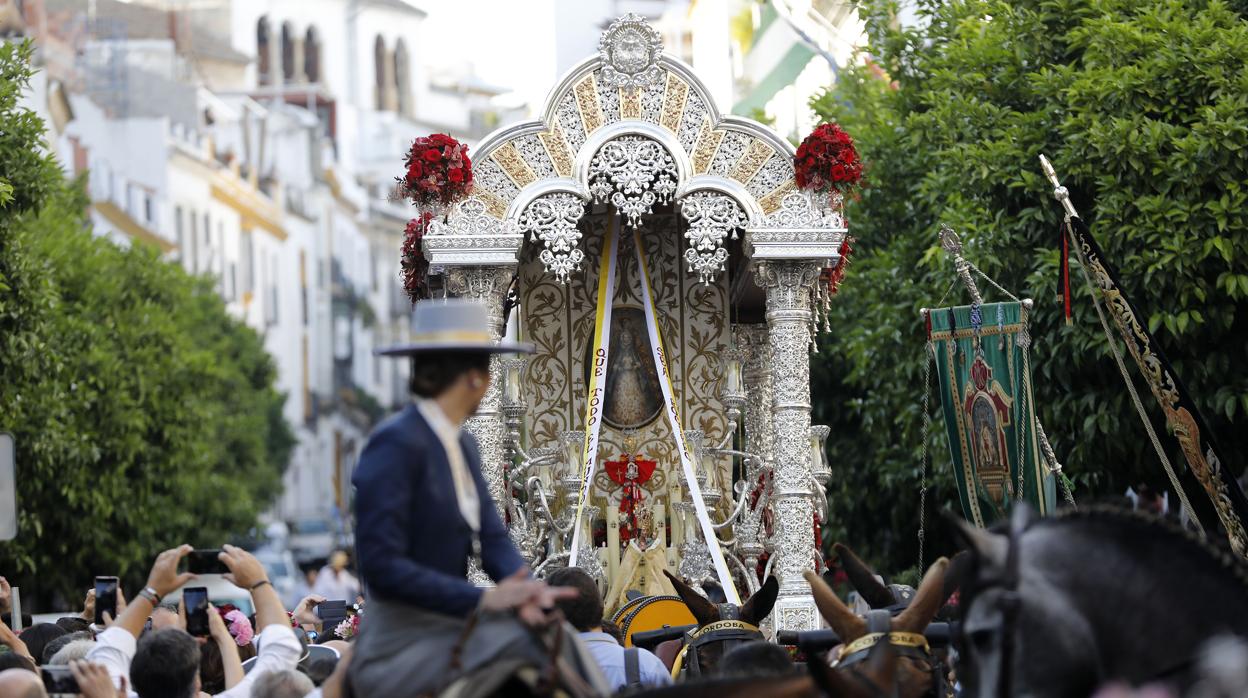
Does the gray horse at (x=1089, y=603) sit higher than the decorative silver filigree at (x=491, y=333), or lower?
lower

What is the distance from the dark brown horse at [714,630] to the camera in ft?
33.4

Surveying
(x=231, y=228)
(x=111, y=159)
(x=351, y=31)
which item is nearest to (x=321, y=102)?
(x=351, y=31)

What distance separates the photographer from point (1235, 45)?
1816cm

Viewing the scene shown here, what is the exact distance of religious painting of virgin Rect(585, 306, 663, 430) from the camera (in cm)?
1752

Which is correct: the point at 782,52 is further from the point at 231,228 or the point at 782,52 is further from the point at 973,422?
the point at 973,422

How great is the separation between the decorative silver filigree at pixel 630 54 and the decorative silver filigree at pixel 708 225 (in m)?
1.04

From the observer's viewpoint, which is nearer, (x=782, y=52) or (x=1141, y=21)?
(x=1141, y=21)

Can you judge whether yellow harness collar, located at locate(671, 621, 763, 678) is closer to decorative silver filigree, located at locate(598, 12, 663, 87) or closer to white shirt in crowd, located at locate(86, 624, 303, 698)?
white shirt in crowd, located at locate(86, 624, 303, 698)

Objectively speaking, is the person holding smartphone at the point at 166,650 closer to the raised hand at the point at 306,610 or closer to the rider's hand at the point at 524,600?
the rider's hand at the point at 524,600

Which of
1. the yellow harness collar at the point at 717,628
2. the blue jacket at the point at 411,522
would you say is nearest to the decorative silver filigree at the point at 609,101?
the yellow harness collar at the point at 717,628

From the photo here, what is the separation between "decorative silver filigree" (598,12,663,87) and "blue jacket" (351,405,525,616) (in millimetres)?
9702

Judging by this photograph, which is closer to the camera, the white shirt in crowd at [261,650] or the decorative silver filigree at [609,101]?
the white shirt in crowd at [261,650]

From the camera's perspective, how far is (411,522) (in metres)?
6.40

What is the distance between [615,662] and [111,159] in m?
64.2
